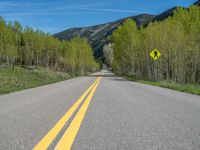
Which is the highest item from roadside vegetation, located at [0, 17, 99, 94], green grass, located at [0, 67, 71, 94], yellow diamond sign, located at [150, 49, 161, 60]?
roadside vegetation, located at [0, 17, 99, 94]

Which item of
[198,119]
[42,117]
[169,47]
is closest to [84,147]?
[42,117]

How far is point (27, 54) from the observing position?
69250 mm

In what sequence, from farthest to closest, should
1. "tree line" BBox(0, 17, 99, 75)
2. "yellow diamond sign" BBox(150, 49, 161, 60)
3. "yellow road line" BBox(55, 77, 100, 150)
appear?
"tree line" BBox(0, 17, 99, 75) < "yellow diamond sign" BBox(150, 49, 161, 60) < "yellow road line" BBox(55, 77, 100, 150)

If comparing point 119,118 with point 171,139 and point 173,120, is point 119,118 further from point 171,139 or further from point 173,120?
point 171,139

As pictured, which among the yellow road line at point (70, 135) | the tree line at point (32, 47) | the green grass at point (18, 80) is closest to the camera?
the yellow road line at point (70, 135)

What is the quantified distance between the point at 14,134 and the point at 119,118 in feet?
7.68

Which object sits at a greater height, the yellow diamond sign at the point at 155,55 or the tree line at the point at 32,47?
the tree line at the point at 32,47

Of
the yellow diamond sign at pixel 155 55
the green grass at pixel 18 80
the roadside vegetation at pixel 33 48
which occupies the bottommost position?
the green grass at pixel 18 80

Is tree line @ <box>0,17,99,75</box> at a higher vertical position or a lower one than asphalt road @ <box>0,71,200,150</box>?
higher

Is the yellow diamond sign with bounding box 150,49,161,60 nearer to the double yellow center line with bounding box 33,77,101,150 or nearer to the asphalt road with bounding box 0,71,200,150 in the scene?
the asphalt road with bounding box 0,71,200,150

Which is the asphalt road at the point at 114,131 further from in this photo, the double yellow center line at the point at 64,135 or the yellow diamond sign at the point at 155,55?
the yellow diamond sign at the point at 155,55

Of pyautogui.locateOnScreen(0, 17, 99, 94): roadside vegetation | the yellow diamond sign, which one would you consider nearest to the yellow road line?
the yellow diamond sign

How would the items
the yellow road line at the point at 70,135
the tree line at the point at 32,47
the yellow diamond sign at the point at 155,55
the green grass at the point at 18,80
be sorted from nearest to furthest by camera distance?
1. the yellow road line at the point at 70,135
2. the green grass at the point at 18,80
3. the yellow diamond sign at the point at 155,55
4. the tree line at the point at 32,47

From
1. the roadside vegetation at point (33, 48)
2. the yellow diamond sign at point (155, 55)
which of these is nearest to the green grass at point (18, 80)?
the yellow diamond sign at point (155, 55)
